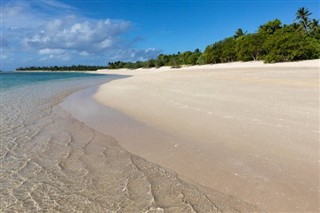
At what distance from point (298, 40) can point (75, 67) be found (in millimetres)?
173701

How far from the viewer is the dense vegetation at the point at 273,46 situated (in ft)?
122

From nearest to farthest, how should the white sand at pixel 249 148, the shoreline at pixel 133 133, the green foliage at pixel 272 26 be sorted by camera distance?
the shoreline at pixel 133 133, the white sand at pixel 249 148, the green foliage at pixel 272 26

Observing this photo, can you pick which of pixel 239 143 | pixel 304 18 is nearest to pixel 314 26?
pixel 304 18

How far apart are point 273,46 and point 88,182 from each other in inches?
1707

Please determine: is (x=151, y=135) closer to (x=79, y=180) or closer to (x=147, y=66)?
(x=79, y=180)

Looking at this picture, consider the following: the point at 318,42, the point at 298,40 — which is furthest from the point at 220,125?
the point at 318,42

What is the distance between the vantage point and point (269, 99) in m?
9.66

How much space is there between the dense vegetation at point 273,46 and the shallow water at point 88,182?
38.8 m

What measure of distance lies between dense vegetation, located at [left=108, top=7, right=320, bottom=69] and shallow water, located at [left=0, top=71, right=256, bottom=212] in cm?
3883

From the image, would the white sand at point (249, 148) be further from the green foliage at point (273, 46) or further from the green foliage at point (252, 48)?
the green foliage at point (252, 48)

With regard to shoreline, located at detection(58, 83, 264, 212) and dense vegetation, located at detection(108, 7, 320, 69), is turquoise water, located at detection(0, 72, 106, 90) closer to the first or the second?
→ shoreline, located at detection(58, 83, 264, 212)

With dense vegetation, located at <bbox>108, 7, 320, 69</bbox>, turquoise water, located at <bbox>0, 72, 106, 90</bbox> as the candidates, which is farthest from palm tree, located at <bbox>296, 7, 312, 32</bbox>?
turquoise water, located at <bbox>0, 72, 106, 90</bbox>

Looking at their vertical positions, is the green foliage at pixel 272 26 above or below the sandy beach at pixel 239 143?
above

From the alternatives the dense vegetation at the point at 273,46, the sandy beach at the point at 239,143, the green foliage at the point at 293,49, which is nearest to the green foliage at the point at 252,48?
the dense vegetation at the point at 273,46
